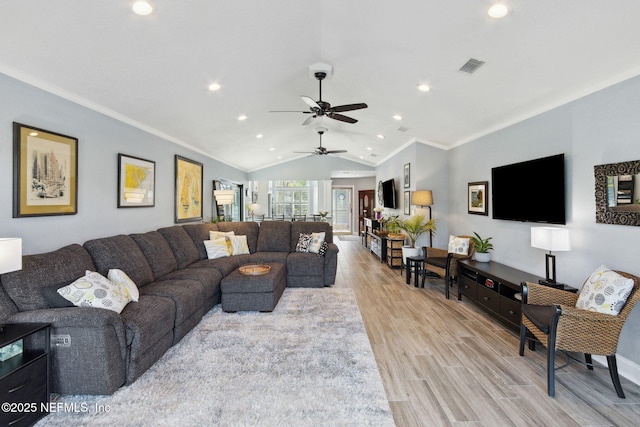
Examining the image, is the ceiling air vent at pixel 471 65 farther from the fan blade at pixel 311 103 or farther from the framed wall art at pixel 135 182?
the framed wall art at pixel 135 182

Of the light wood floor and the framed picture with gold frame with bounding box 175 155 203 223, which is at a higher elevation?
the framed picture with gold frame with bounding box 175 155 203 223

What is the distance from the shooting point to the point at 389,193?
8352 mm

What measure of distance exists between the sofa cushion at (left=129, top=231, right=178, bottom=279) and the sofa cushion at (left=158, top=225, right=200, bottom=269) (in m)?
0.17

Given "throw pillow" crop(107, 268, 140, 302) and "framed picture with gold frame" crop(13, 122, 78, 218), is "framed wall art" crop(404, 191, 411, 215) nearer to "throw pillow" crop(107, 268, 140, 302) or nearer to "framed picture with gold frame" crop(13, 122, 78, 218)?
"throw pillow" crop(107, 268, 140, 302)

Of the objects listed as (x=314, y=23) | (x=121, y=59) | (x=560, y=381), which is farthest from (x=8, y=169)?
(x=560, y=381)

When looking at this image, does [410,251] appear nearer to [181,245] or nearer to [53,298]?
[181,245]

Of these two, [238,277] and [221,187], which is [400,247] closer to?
[238,277]

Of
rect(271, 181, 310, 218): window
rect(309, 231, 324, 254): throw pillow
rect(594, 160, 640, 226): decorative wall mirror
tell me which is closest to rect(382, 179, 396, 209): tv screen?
rect(309, 231, 324, 254): throw pillow

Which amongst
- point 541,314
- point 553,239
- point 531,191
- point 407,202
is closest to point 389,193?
point 407,202

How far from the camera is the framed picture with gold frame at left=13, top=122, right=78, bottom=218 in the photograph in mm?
2550

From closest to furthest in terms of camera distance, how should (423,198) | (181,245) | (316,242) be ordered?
(181,245) → (316,242) → (423,198)

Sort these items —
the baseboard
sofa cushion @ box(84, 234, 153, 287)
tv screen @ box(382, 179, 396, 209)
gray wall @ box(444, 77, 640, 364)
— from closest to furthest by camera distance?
the baseboard, gray wall @ box(444, 77, 640, 364), sofa cushion @ box(84, 234, 153, 287), tv screen @ box(382, 179, 396, 209)

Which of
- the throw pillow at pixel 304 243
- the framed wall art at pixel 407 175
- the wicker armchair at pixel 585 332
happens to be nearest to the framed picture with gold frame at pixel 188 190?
the throw pillow at pixel 304 243

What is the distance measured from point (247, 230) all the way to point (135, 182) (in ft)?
7.56
